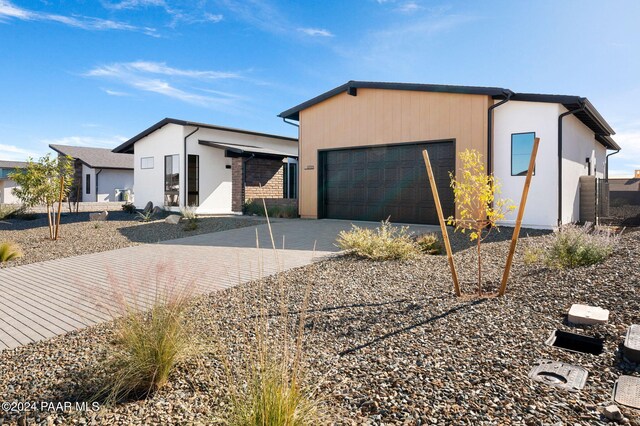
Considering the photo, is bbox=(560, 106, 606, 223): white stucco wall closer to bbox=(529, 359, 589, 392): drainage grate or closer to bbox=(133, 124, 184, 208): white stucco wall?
bbox=(529, 359, 589, 392): drainage grate

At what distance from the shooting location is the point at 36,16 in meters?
10.9

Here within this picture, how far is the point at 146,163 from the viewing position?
19.4m

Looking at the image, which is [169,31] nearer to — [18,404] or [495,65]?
[495,65]

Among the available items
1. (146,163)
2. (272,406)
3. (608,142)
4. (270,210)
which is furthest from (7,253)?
(608,142)

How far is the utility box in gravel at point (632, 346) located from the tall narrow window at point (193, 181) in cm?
1674

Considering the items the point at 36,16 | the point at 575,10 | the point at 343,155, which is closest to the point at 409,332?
the point at 575,10

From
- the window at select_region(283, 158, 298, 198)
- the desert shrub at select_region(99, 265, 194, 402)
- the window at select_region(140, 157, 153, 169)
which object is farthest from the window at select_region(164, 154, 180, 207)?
the desert shrub at select_region(99, 265, 194, 402)

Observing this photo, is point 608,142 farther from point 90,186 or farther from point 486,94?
point 90,186

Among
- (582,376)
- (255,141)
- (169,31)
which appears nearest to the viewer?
(582,376)

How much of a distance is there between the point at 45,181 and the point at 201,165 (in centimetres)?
727

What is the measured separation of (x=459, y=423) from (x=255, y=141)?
19.4 metres

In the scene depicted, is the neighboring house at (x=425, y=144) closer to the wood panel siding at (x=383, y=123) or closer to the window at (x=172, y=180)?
the wood panel siding at (x=383, y=123)

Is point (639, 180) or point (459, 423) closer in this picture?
point (459, 423)

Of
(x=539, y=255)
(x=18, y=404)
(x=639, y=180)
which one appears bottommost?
(x=18, y=404)
